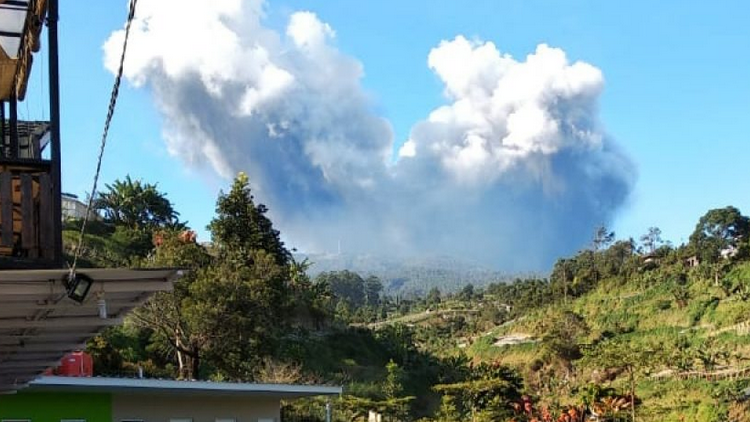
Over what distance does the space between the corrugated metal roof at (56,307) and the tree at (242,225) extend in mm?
24036

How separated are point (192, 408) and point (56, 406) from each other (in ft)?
7.52

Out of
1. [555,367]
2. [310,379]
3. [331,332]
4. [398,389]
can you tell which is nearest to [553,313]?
[555,367]

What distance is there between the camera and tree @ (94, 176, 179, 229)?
123 ft

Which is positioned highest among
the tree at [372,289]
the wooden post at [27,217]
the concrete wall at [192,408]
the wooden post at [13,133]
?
the tree at [372,289]

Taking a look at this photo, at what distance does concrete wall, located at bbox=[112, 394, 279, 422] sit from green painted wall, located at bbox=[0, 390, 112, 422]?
23 cm

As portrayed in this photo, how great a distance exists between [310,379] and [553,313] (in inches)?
983

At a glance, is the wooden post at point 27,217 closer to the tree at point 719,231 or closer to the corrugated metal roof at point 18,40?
the corrugated metal roof at point 18,40

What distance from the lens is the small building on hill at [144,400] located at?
11578 millimetres

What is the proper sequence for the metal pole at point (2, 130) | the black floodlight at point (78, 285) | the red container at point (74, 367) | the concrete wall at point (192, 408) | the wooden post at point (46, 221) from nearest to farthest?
the black floodlight at point (78, 285)
the wooden post at point (46, 221)
the metal pole at point (2, 130)
the red container at point (74, 367)
the concrete wall at point (192, 408)

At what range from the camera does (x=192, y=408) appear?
1386 cm

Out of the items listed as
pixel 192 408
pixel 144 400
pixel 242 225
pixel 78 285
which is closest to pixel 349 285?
pixel 242 225

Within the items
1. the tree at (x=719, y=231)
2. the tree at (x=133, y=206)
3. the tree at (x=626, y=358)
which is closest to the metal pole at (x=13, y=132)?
the tree at (x=626, y=358)

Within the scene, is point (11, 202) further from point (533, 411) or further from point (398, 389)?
point (398, 389)

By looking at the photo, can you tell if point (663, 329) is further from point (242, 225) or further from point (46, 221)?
point (46, 221)
